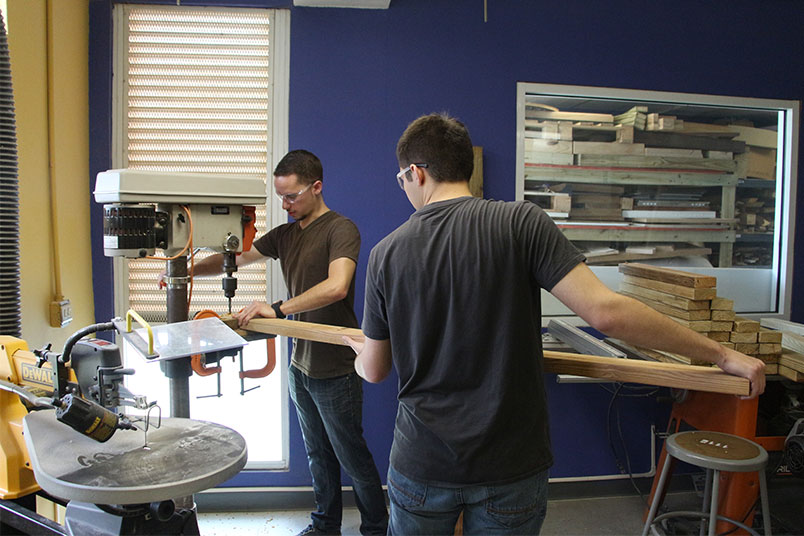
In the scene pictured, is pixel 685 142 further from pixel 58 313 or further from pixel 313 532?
pixel 58 313

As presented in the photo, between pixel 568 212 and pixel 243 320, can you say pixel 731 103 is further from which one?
pixel 243 320

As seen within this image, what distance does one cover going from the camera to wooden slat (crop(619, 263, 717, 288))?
242 cm

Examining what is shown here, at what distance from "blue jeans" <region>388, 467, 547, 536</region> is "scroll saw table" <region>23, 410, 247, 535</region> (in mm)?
426

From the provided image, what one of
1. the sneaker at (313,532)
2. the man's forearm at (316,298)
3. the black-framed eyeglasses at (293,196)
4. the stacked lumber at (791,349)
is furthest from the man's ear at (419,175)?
the stacked lumber at (791,349)

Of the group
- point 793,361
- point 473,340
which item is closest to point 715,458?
point 793,361

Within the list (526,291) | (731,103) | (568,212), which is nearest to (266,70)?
(568,212)

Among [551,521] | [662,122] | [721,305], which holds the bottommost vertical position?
[551,521]

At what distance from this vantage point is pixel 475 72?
2.84 meters

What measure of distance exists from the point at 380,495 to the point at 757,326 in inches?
73.3

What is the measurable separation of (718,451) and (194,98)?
2.86 meters

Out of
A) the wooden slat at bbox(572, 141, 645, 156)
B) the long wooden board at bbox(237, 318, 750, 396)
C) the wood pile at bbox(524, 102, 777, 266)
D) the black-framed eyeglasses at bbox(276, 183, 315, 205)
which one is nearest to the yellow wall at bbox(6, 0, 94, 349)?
the black-framed eyeglasses at bbox(276, 183, 315, 205)

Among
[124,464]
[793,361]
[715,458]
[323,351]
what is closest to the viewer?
[124,464]

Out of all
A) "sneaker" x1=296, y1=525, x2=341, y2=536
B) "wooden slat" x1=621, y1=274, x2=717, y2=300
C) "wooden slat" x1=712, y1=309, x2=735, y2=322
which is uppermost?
"wooden slat" x1=621, y1=274, x2=717, y2=300

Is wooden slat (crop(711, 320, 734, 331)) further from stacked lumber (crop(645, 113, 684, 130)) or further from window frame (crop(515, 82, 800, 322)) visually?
stacked lumber (crop(645, 113, 684, 130))
